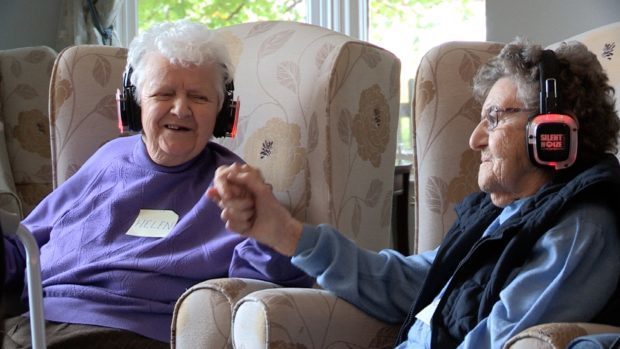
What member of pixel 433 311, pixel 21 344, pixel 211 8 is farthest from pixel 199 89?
pixel 211 8

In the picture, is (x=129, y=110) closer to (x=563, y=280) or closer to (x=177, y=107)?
(x=177, y=107)

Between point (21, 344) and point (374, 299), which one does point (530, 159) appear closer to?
point (374, 299)

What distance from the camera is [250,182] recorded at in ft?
4.88

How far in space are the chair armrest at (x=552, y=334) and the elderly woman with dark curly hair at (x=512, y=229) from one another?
90 mm

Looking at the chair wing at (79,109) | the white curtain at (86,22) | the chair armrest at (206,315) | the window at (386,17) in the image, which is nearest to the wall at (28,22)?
the white curtain at (86,22)

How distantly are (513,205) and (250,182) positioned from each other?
1.43ft

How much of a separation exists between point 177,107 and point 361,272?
614 mm

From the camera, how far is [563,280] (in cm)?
129

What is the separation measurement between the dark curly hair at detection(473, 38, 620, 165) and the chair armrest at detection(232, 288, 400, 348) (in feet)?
1.56

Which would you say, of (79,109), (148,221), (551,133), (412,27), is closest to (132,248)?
(148,221)

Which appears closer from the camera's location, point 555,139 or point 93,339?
point 555,139

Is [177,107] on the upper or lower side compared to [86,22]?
lower

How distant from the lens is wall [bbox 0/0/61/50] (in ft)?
11.8

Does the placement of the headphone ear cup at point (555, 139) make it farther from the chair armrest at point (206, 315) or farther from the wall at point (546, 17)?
the wall at point (546, 17)
